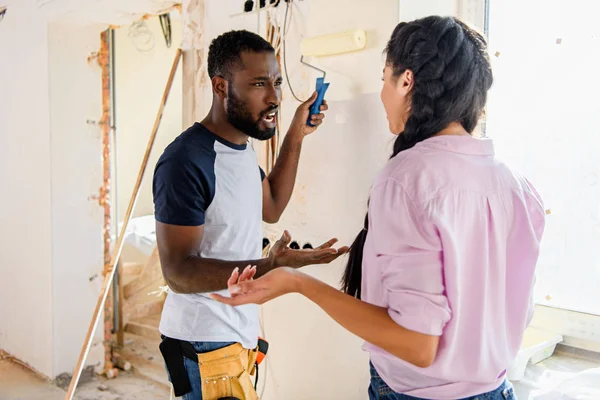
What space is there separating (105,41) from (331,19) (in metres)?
1.82

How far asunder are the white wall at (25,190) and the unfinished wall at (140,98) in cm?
99

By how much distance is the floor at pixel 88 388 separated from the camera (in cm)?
283

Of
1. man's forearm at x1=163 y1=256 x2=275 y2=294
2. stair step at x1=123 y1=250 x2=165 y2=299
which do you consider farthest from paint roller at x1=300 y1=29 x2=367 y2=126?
stair step at x1=123 y1=250 x2=165 y2=299

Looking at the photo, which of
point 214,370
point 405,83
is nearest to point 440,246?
point 405,83

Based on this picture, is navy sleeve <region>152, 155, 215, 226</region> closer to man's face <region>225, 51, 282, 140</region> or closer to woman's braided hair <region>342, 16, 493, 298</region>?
man's face <region>225, 51, 282, 140</region>

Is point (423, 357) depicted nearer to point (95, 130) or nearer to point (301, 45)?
point (301, 45)

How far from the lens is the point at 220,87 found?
148 cm

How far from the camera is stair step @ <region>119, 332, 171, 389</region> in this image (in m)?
3.07

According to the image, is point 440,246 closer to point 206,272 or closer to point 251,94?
point 206,272

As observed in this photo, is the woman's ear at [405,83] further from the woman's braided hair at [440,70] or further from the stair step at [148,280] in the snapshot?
the stair step at [148,280]

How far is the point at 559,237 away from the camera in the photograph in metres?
1.48

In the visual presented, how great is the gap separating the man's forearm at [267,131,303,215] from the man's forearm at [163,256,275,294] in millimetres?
420

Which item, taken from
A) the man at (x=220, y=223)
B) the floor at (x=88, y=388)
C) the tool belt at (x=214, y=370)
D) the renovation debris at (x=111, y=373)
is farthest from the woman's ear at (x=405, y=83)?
the renovation debris at (x=111, y=373)

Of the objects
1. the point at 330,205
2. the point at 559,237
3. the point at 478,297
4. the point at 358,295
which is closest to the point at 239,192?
the point at 330,205
